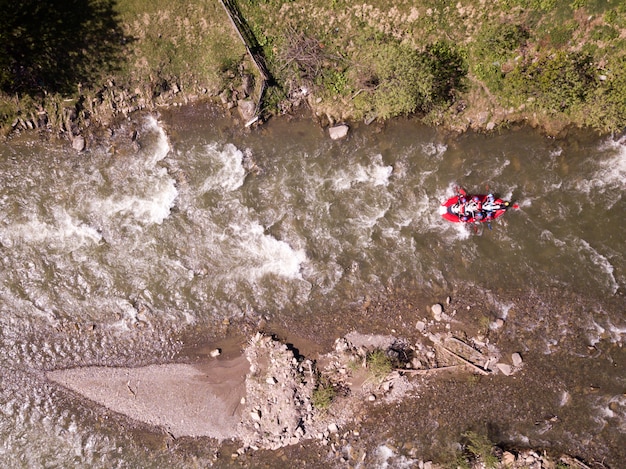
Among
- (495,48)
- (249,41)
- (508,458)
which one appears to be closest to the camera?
(495,48)

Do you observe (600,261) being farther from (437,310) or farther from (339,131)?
(339,131)

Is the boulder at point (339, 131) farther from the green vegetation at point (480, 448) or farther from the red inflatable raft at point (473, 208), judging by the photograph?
the green vegetation at point (480, 448)

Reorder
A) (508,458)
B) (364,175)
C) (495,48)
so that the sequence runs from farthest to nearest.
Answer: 1. (364,175)
2. (508,458)
3. (495,48)

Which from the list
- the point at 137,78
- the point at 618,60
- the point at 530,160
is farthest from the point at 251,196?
the point at 618,60

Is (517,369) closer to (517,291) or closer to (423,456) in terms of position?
(517,291)

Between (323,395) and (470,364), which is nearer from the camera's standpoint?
(323,395)

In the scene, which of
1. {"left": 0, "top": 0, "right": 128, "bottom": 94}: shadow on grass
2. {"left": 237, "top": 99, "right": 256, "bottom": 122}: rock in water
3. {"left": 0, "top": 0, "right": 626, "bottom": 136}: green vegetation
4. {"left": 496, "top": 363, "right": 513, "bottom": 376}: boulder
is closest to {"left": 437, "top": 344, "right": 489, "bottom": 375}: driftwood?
{"left": 496, "top": 363, "right": 513, "bottom": 376}: boulder

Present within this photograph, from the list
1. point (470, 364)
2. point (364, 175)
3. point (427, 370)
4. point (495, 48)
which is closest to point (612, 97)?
point (495, 48)
